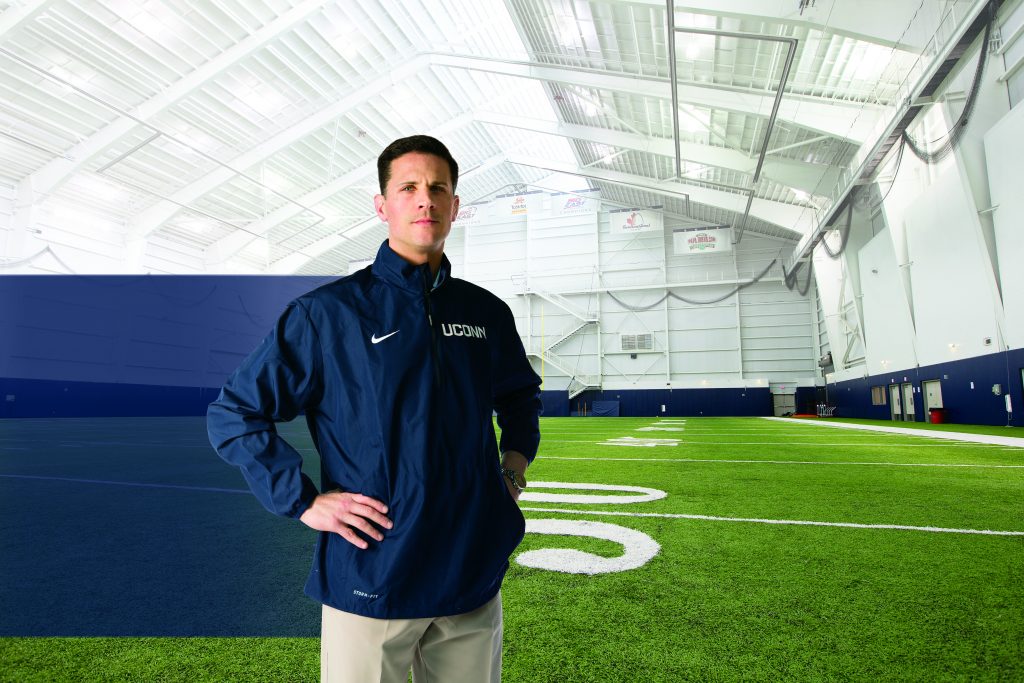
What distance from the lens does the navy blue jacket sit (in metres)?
1.23

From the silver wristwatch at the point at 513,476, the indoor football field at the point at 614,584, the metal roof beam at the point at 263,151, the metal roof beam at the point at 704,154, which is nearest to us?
the silver wristwatch at the point at 513,476

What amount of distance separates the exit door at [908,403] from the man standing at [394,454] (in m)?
22.4

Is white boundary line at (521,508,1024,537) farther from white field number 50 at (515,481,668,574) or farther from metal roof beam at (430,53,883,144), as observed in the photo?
metal roof beam at (430,53,883,144)

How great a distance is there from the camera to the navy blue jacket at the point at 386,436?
4.04 ft

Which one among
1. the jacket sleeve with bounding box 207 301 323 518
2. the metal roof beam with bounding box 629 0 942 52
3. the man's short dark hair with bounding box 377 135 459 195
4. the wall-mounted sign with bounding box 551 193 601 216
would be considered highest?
the wall-mounted sign with bounding box 551 193 601 216

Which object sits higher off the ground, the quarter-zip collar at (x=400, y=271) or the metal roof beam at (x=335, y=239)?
the metal roof beam at (x=335, y=239)

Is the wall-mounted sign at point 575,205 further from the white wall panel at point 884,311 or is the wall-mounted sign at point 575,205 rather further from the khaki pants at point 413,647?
the khaki pants at point 413,647

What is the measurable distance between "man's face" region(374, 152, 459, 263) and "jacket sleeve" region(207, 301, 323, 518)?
0.30 m

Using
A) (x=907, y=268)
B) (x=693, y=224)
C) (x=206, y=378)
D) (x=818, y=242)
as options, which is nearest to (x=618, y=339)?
(x=693, y=224)

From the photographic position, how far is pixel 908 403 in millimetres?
19953

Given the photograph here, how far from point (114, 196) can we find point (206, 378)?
23756mm

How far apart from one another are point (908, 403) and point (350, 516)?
23381mm

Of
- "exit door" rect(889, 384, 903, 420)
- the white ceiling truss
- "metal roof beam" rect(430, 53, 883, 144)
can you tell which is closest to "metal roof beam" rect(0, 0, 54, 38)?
the white ceiling truss

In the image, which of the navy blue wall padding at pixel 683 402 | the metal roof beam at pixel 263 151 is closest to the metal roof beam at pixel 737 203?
the navy blue wall padding at pixel 683 402
